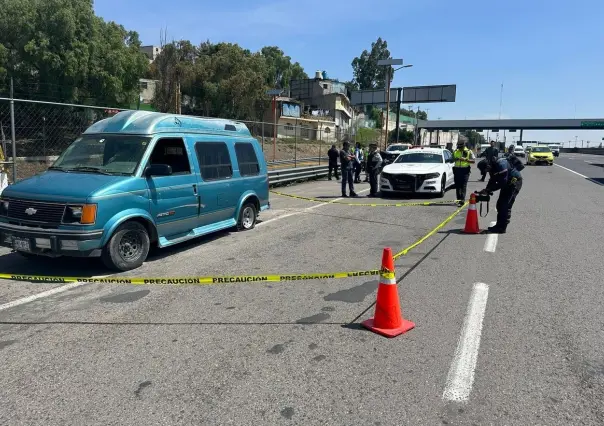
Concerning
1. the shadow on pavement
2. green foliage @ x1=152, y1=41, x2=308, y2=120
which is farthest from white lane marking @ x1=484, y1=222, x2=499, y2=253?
green foliage @ x1=152, y1=41, x2=308, y2=120

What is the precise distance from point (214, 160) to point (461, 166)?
314 inches

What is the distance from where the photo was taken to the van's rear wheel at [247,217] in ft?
29.0

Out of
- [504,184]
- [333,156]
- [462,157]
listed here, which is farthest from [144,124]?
[333,156]

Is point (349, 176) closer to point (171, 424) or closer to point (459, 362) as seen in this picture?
point (459, 362)

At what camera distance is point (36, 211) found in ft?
18.6

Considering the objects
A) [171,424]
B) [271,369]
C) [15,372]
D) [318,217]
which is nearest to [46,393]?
[15,372]

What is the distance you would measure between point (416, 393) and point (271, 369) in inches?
42.7

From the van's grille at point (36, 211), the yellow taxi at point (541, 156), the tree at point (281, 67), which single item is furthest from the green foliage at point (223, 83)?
the tree at point (281, 67)

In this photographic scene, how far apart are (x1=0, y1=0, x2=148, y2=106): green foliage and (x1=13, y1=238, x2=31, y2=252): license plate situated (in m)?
26.5

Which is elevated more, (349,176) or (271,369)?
(349,176)

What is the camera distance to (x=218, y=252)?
7.33m

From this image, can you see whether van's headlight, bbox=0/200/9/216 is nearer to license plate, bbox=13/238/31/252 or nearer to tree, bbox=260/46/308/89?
license plate, bbox=13/238/31/252

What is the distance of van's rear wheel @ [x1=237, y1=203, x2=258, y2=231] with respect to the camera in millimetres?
8844

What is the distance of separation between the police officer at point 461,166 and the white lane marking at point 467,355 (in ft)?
27.2
